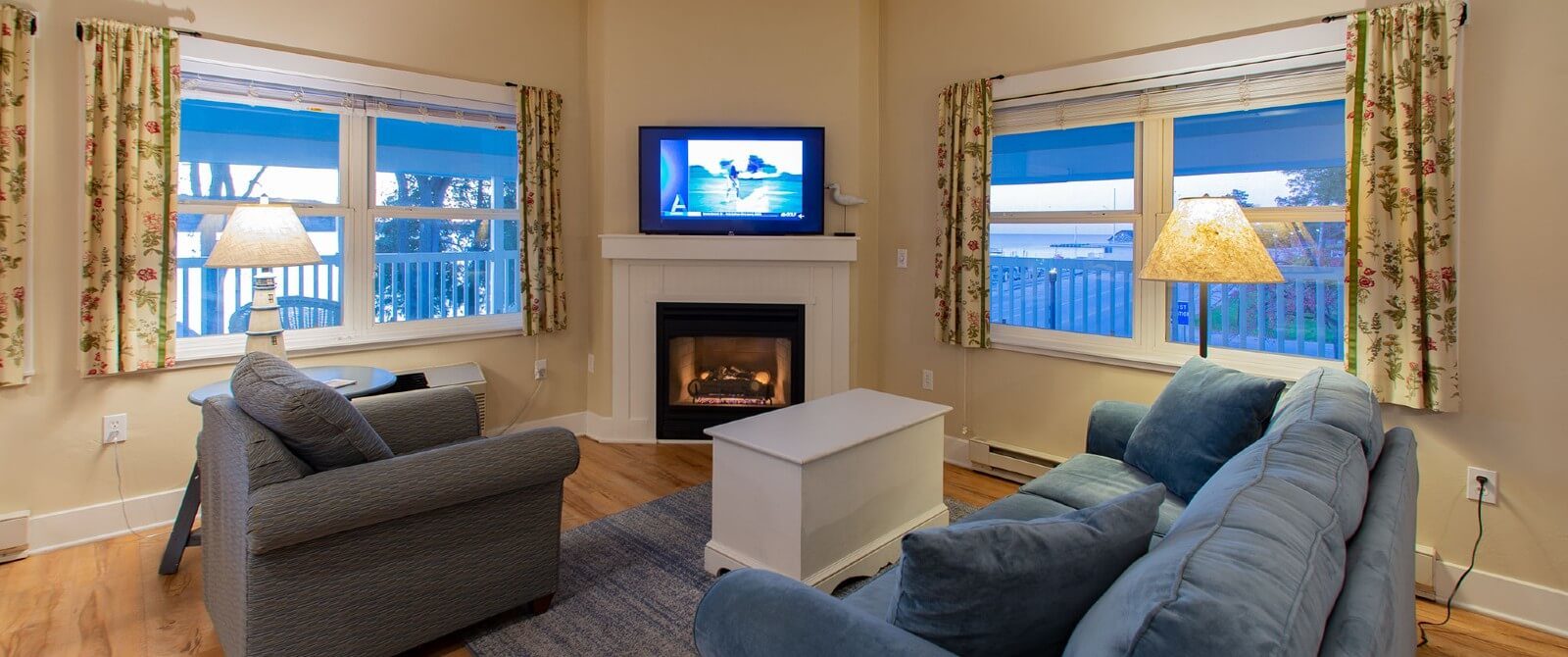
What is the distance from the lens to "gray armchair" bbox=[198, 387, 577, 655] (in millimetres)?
1895

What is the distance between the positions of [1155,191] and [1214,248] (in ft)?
3.36

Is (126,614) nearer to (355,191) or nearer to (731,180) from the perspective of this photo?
(355,191)

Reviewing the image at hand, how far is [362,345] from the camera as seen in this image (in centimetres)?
387

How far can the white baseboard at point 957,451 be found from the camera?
4184 millimetres

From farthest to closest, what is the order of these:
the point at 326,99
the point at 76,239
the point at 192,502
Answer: the point at 326,99
the point at 76,239
the point at 192,502

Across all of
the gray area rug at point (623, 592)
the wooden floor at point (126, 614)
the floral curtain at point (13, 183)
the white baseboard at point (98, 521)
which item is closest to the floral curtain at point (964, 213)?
the gray area rug at point (623, 592)

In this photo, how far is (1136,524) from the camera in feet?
4.07

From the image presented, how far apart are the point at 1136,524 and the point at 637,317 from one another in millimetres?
3541

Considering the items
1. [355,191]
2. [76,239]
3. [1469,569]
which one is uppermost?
[355,191]

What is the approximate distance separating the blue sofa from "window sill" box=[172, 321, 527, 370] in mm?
3063

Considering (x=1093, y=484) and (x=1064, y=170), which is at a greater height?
(x=1064, y=170)

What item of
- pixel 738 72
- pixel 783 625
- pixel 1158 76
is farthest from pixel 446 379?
pixel 1158 76

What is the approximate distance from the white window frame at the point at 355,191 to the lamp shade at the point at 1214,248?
335 centimetres

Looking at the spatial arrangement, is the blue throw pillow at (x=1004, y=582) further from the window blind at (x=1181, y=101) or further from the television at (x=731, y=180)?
the television at (x=731, y=180)
